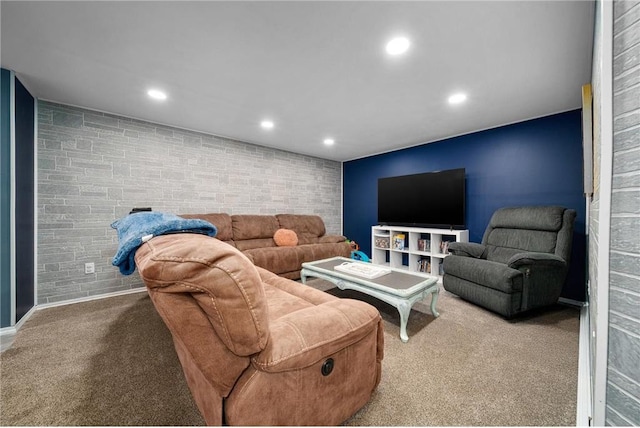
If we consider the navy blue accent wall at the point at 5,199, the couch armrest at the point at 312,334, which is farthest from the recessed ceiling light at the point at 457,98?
the navy blue accent wall at the point at 5,199

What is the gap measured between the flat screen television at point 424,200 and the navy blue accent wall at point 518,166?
0.38ft

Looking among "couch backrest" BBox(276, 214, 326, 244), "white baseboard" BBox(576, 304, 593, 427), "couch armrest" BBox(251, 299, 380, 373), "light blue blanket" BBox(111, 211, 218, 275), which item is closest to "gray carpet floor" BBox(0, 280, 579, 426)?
"white baseboard" BBox(576, 304, 593, 427)

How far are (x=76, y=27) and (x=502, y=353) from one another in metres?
3.58

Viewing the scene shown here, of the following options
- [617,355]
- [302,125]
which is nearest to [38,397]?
[617,355]

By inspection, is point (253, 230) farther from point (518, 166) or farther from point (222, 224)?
point (518, 166)

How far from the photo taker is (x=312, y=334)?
1001 mm

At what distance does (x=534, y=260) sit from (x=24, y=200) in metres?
4.70

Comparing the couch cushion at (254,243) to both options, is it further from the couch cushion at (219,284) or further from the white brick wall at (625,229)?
the white brick wall at (625,229)

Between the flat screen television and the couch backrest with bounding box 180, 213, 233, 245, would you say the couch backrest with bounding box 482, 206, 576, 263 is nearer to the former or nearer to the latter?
the flat screen television

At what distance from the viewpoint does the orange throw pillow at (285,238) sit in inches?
154

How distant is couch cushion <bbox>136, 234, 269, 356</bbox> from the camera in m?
0.71

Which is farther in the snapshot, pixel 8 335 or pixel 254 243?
pixel 254 243

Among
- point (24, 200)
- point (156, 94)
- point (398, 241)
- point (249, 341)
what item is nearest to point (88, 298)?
point (24, 200)

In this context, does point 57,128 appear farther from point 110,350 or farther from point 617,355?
point 617,355
